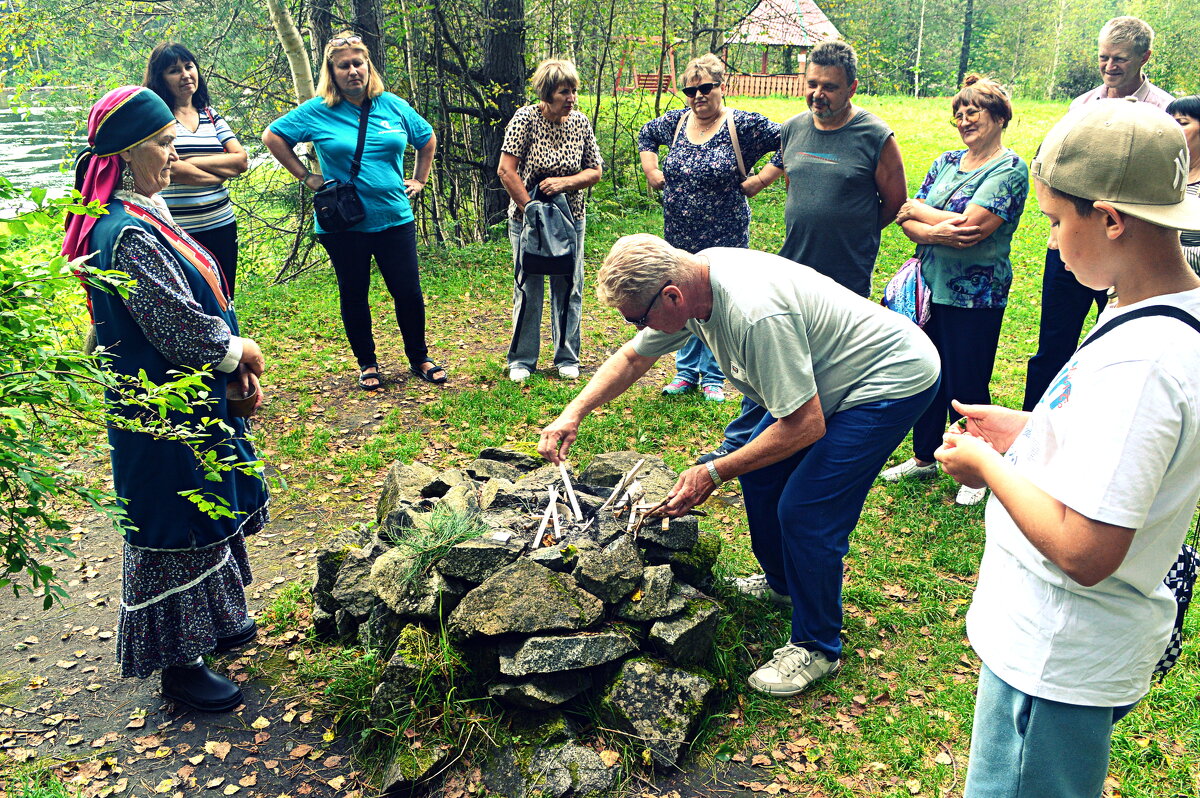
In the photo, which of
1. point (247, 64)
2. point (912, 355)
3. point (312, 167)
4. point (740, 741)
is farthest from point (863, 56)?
point (740, 741)

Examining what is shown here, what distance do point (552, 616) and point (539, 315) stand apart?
143 inches

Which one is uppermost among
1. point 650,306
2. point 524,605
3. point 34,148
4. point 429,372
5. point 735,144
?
point 735,144

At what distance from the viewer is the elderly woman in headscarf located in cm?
283

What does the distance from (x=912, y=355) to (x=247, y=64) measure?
44.6ft

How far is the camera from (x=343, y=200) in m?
5.64

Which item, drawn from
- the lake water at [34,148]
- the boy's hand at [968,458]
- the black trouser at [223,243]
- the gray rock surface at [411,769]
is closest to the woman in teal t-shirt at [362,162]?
the black trouser at [223,243]

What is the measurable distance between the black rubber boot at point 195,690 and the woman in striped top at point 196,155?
9.15ft

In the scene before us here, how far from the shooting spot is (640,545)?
3520 millimetres

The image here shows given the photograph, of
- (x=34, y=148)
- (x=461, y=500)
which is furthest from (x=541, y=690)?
(x=34, y=148)

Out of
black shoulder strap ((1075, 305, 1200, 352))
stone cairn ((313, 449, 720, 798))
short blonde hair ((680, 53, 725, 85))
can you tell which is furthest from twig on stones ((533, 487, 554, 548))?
short blonde hair ((680, 53, 725, 85))

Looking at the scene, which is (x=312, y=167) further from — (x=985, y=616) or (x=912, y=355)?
(x=985, y=616)

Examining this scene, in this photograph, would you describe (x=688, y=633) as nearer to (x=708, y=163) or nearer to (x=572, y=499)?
(x=572, y=499)

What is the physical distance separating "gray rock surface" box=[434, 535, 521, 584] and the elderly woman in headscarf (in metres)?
0.84

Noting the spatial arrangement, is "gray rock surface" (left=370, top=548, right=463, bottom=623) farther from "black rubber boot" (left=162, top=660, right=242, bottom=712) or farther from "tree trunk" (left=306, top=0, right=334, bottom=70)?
"tree trunk" (left=306, top=0, right=334, bottom=70)
